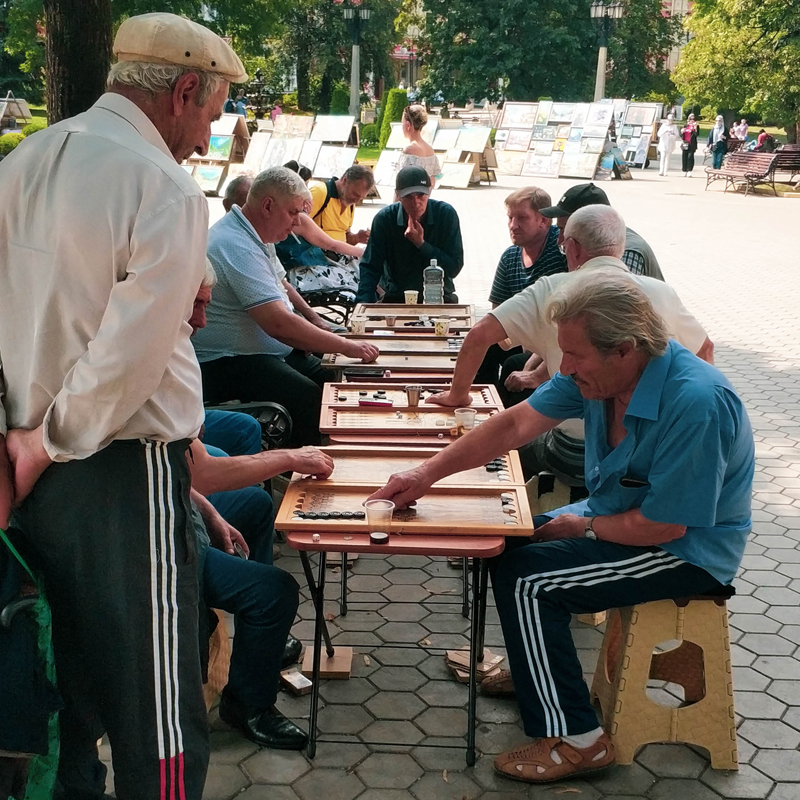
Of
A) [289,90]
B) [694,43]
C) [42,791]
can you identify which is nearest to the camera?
[42,791]

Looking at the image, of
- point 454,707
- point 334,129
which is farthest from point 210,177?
point 454,707

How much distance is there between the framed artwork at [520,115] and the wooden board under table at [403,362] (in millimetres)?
21362

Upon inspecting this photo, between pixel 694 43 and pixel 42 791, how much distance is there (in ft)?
95.6

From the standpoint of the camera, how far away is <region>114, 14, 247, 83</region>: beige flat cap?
2.01 meters

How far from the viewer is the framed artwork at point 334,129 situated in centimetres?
2003

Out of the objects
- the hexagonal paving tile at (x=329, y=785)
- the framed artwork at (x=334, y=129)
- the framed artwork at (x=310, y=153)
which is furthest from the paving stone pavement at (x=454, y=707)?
the framed artwork at (x=334, y=129)

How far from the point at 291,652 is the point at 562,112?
22.7 meters

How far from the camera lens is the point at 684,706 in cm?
296

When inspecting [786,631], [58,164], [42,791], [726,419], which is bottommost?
[786,631]

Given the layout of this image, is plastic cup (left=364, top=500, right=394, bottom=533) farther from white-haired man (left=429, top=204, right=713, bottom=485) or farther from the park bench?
the park bench

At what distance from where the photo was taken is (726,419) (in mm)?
2641

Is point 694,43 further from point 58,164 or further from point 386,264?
point 58,164

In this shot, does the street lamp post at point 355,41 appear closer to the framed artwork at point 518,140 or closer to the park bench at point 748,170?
the framed artwork at point 518,140

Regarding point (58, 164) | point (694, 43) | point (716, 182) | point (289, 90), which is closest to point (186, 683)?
point (58, 164)
